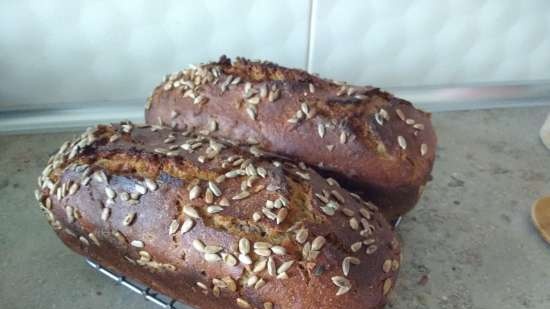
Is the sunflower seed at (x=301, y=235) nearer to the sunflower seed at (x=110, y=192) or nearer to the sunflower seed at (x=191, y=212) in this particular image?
the sunflower seed at (x=191, y=212)

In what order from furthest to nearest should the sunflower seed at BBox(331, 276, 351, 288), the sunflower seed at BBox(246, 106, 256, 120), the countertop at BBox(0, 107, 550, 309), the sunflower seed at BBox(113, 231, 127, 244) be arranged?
1. the sunflower seed at BBox(246, 106, 256, 120)
2. the countertop at BBox(0, 107, 550, 309)
3. the sunflower seed at BBox(113, 231, 127, 244)
4. the sunflower seed at BBox(331, 276, 351, 288)

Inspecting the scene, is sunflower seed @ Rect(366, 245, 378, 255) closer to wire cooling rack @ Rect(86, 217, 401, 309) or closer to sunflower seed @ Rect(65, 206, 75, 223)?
wire cooling rack @ Rect(86, 217, 401, 309)

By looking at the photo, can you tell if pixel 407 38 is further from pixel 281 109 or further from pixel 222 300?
pixel 222 300

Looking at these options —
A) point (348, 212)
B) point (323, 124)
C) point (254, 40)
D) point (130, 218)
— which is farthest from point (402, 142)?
point (254, 40)

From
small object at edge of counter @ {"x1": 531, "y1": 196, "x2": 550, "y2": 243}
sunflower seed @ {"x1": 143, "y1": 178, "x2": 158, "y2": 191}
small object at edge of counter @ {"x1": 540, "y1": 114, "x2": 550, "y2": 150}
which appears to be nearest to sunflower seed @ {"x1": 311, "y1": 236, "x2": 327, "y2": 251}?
sunflower seed @ {"x1": 143, "y1": 178, "x2": 158, "y2": 191}

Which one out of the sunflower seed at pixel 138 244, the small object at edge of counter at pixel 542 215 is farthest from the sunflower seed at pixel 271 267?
the small object at edge of counter at pixel 542 215

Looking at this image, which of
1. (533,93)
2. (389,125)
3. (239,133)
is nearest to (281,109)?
(239,133)
